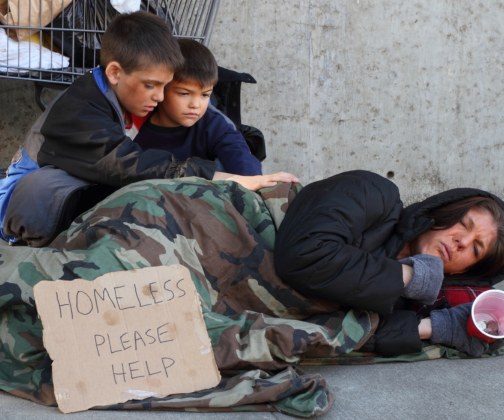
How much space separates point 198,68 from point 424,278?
4.31 ft

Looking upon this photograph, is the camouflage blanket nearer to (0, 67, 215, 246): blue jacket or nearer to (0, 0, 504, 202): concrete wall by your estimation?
(0, 67, 215, 246): blue jacket

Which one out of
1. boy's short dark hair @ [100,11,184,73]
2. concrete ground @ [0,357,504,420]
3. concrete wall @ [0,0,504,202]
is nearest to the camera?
concrete ground @ [0,357,504,420]

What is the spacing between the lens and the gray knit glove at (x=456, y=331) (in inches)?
116

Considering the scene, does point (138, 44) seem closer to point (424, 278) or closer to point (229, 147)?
point (229, 147)

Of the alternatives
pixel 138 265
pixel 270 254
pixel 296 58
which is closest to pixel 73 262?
pixel 138 265

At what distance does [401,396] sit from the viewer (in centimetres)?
261

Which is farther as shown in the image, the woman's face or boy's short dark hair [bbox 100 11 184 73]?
boy's short dark hair [bbox 100 11 184 73]

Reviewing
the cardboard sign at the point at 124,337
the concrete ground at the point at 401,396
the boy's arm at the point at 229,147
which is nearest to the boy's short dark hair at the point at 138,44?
the boy's arm at the point at 229,147

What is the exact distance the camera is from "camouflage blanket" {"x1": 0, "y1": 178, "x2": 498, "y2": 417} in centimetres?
243

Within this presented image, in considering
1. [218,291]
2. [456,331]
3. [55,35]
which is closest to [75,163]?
[55,35]

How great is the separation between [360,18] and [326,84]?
1.27 feet

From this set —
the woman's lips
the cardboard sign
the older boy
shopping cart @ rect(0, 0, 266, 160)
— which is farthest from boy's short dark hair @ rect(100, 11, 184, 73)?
the woman's lips

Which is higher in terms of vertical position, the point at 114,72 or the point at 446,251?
the point at 114,72

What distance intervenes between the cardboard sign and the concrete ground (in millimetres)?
77
